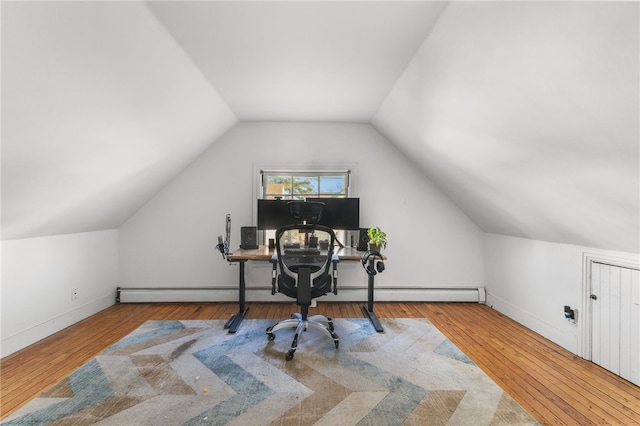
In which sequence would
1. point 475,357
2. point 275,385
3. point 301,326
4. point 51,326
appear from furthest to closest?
point 51,326 → point 301,326 → point 475,357 → point 275,385

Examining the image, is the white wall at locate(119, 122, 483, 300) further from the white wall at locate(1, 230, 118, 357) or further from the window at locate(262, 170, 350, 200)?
the white wall at locate(1, 230, 118, 357)

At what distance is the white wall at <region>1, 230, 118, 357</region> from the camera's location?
2516mm

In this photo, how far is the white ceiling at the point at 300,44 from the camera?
68.9 inches

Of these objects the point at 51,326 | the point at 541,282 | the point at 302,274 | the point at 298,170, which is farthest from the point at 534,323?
the point at 51,326

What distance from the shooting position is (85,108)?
1.85 meters

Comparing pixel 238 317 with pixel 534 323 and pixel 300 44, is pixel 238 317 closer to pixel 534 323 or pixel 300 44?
pixel 300 44

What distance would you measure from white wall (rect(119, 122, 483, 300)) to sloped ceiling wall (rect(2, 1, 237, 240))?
69cm

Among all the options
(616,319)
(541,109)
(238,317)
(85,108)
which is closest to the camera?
(541,109)

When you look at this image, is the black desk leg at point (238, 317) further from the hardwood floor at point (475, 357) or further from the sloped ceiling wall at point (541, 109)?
the sloped ceiling wall at point (541, 109)

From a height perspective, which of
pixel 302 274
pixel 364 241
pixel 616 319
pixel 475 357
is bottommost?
pixel 475 357

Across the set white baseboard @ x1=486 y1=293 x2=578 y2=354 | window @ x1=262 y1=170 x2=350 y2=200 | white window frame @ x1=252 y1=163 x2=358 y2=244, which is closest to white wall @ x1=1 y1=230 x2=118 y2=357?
white window frame @ x1=252 y1=163 x2=358 y2=244

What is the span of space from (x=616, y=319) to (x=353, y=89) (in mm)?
2988

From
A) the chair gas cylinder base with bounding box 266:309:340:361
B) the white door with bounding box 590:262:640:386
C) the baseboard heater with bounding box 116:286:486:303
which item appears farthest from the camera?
the baseboard heater with bounding box 116:286:486:303

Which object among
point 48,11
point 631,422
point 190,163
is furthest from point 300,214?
point 631,422
